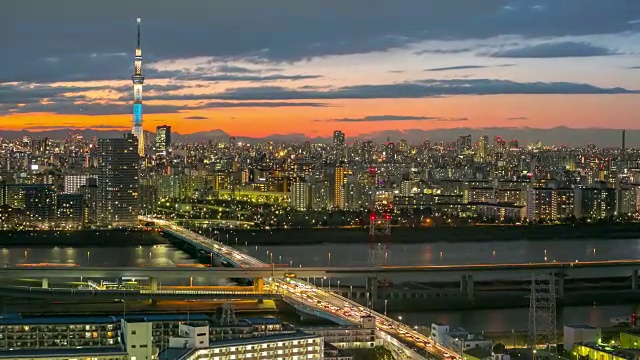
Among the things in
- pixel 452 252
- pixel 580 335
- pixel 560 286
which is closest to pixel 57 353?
pixel 580 335

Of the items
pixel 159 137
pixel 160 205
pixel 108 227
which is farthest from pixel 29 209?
pixel 159 137

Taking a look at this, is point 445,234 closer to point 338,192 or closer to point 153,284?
point 338,192

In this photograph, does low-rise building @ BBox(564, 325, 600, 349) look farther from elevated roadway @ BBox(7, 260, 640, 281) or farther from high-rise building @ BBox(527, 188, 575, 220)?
high-rise building @ BBox(527, 188, 575, 220)

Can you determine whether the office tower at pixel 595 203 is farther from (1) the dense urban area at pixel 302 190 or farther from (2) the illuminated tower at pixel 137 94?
(2) the illuminated tower at pixel 137 94

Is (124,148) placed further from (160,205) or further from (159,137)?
(159,137)

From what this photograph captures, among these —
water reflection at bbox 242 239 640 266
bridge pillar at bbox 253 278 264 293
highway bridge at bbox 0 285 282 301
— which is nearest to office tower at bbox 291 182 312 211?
water reflection at bbox 242 239 640 266

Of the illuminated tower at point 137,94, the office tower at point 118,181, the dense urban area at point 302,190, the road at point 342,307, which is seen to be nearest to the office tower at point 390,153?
the dense urban area at point 302,190
